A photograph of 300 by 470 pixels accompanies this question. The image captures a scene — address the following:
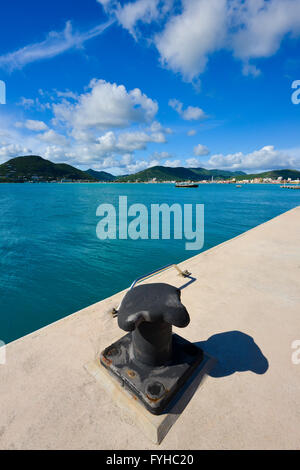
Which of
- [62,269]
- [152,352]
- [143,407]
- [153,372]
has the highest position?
[152,352]

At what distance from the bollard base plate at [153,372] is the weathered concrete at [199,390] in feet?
0.74

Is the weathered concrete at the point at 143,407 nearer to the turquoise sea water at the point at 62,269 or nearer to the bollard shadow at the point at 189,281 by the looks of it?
the bollard shadow at the point at 189,281

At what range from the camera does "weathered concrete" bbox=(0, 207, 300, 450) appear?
2010mm

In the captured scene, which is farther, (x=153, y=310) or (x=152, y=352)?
(x=152, y=352)

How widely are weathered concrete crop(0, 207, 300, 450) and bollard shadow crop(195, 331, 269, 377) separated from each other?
0.02m

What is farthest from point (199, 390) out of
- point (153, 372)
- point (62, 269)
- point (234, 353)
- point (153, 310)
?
point (62, 269)

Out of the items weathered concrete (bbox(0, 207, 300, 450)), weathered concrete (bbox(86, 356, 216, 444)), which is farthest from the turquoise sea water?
weathered concrete (bbox(86, 356, 216, 444))

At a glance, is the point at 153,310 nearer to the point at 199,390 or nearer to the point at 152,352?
the point at 152,352

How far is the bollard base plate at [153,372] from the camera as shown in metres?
2.19

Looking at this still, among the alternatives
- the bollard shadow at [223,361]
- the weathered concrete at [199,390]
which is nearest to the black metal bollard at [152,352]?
the bollard shadow at [223,361]

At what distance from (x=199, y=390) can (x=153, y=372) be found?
61cm

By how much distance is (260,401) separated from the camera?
92.0 inches

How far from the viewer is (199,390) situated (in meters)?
2.42

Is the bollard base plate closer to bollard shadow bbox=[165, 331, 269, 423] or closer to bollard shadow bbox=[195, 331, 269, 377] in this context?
bollard shadow bbox=[165, 331, 269, 423]
